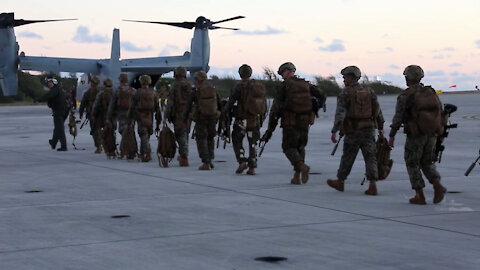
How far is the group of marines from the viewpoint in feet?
31.7

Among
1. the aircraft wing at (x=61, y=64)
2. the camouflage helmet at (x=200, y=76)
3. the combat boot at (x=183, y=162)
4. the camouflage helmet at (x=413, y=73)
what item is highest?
the aircraft wing at (x=61, y=64)

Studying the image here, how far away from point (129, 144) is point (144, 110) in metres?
0.77

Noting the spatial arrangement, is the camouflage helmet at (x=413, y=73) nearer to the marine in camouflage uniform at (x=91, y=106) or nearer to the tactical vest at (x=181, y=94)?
the tactical vest at (x=181, y=94)

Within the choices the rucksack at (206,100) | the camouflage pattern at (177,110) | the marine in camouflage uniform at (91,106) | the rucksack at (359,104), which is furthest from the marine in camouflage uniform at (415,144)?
the marine in camouflage uniform at (91,106)

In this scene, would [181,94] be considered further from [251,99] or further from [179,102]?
[251,99]

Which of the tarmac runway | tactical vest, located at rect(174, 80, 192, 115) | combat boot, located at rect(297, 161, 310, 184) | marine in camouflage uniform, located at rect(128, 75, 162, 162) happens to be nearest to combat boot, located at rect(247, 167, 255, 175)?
the tarmac runway

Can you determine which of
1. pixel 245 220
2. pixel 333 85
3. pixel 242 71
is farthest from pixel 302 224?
pixel 333 85

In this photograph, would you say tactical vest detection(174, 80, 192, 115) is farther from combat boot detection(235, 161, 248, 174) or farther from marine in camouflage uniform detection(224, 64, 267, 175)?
combat boot detection(235, 161, 248, 174)

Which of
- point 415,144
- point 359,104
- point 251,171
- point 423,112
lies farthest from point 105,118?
point 423,112

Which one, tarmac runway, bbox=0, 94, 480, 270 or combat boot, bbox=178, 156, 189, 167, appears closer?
tarmac runway, bbox=0, 94, 480, 270

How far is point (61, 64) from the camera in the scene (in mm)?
50844

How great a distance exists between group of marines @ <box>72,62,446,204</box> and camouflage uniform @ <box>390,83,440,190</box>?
1 centimetres

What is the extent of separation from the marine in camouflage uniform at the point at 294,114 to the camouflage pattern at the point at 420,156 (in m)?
2.28

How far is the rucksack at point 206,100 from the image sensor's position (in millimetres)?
14086
